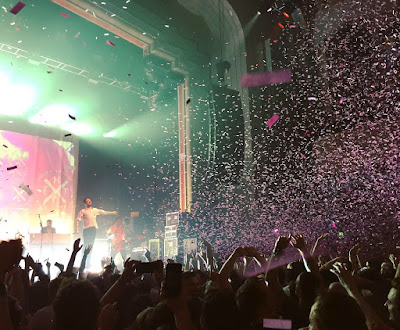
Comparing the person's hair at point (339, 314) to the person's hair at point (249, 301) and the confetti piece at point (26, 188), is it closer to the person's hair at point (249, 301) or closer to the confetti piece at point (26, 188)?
the person's hair at point (249, 301)

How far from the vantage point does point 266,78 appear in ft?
26.3

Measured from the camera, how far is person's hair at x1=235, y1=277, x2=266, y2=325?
4.46ft

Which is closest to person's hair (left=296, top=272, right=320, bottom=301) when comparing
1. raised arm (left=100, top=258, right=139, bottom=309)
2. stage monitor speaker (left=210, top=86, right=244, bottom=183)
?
raised arm (left=100, top=258, right=139, bottom=309)

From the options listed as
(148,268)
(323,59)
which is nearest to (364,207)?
(323,59)

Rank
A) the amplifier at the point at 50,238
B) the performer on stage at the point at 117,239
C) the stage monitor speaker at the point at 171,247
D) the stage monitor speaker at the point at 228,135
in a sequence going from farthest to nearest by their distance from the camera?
the performer on stage at the point at 117,239 < the amplifier at the point at 50,238 < the stage monitor speaker at the point at 171,247 < the stage monitor speaker at the point at 228,135

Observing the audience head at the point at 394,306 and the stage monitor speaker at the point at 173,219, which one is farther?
the stage monitor speaker at the point at 173,219

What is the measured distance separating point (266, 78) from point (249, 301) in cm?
713

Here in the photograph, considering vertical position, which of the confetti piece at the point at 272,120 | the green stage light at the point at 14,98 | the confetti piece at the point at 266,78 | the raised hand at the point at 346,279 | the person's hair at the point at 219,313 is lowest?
the person's hair at the point at 219,313

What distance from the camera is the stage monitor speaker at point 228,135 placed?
7.12 meters

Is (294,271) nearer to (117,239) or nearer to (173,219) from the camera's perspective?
(173,219)

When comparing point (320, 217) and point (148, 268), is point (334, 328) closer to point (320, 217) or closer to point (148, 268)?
point (148, 268)

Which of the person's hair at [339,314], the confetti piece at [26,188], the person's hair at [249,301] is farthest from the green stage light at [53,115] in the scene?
the person's hair at [339,314]

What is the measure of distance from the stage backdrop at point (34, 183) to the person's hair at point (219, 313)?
10.5 metres

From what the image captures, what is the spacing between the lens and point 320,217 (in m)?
6.81
